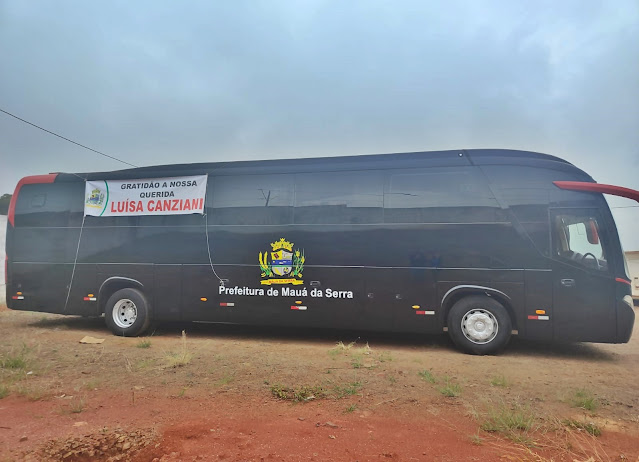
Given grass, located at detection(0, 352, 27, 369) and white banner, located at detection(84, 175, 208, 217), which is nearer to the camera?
grass, located at detection(0, 352, 27, 369)

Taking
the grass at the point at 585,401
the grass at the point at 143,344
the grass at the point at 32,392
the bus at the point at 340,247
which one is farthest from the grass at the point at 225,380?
the grass at the point at 585,401

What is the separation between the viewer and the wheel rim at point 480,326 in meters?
7.20

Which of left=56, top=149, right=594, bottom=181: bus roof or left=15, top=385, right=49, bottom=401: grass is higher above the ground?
left=56, top=149, right=594, bottom=181: bus roof

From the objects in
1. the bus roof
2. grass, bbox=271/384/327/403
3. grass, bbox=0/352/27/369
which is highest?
the bus roof

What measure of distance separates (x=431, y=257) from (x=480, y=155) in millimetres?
1959

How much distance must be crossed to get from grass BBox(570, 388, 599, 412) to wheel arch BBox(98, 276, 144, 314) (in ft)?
25.5

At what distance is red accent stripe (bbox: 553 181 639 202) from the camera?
6.73m

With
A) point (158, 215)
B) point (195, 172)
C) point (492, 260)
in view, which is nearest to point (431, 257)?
point (492, 260)

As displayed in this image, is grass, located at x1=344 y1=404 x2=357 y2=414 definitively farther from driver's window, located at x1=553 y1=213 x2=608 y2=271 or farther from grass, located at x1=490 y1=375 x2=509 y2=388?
driver's window, located at x1=553 y1=213 x2=608 y2=271

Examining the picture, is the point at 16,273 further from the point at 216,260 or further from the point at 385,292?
the point at 385,292

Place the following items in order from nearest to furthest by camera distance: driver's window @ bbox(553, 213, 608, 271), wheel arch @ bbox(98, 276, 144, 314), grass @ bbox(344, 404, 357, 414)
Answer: grass @ bbox(344, 404, 357, 414) → driver's window @ bbox(553, 213, 608, 271) → wheel arch @ bbox(98, 276, 144, 314)

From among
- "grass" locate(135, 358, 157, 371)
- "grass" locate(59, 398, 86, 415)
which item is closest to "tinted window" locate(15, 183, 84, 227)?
"grass" locate(135, 358, 157, 371)

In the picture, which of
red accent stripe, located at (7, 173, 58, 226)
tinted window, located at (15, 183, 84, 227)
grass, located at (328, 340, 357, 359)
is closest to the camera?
grass, located at (328, 340, 357, 359)

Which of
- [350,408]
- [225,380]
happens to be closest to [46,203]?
[225,380]
